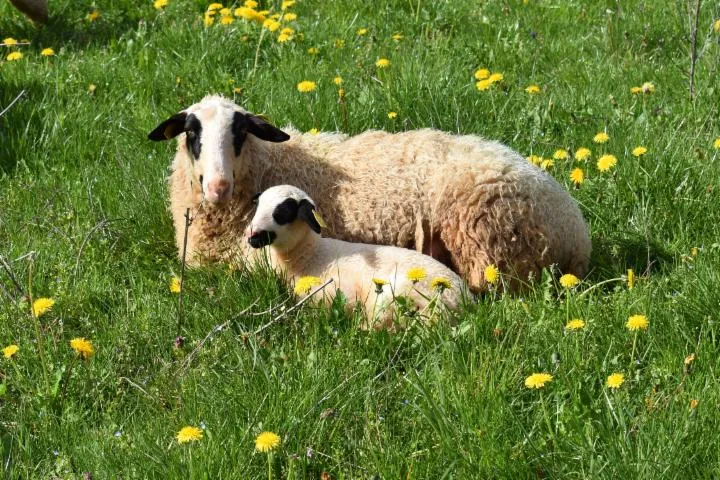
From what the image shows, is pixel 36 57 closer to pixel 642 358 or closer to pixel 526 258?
pixel 526 258

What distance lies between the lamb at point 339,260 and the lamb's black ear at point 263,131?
0.50 metres

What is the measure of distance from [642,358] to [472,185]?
1.52 meters

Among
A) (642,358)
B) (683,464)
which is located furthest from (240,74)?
(683,464)

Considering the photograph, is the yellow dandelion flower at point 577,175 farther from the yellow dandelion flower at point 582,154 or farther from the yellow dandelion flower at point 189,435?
the yellow dandelion flower at point 189,435

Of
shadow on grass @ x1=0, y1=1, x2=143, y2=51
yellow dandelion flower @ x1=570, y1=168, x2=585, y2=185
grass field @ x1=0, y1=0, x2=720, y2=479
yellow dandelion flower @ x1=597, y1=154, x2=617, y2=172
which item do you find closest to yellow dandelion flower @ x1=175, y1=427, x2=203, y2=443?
grass field @ x1=0, y1=0, x2=720, y2=479

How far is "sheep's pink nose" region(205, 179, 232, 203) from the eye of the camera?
4996 millimetres

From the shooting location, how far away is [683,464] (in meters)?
3.16

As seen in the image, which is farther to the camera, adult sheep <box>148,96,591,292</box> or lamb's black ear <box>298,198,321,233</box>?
adult sheep <box>148,96,591,292</box>

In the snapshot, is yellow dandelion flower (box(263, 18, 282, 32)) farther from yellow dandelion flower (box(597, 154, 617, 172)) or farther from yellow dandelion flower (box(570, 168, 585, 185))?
yellow dandelion flower (box(597, 154, 617, 172))

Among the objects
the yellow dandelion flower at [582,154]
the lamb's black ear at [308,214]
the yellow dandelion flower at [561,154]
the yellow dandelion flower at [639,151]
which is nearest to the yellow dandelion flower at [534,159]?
the yellow dandelion flower at [561,154]

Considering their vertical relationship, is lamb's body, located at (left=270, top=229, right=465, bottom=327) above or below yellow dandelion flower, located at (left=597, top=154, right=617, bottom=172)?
below

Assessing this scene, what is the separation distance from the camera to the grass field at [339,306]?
11.5ft

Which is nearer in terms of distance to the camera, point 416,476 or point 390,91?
point 416,476

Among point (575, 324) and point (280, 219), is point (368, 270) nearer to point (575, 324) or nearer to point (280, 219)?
point (280, 219)
